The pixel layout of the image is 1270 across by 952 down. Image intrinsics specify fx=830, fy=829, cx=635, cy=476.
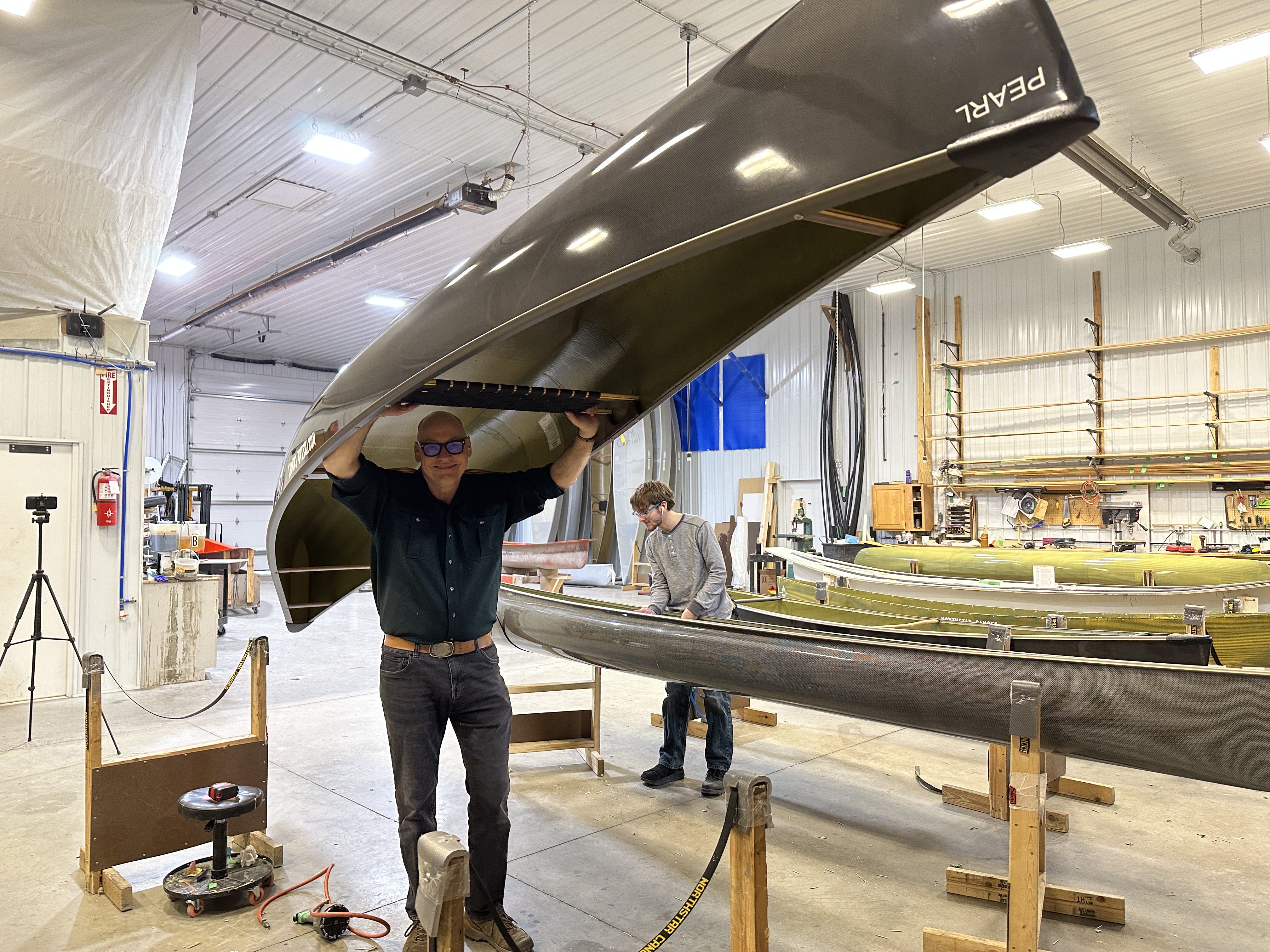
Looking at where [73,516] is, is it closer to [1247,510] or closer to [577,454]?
[577,454]

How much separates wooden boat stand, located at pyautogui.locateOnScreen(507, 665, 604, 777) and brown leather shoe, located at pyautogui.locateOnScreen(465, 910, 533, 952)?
5.16ft

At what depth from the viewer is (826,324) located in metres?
11.5

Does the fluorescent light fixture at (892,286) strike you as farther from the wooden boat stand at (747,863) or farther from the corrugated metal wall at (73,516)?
the wooden boat stand at (747,863)

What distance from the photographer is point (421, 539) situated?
7.72ft

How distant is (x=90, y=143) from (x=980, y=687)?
5753 mm

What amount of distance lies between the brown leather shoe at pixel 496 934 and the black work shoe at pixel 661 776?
4.65ft

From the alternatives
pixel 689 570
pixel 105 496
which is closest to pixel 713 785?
pixel 689 570

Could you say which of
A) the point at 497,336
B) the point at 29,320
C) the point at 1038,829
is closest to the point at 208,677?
the point at 29,320

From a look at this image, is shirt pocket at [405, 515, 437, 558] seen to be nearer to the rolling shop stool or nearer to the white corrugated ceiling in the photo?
the rolling shop stool

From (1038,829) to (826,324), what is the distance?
1018 cm

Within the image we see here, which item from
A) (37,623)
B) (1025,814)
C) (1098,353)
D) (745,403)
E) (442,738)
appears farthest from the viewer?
(745,403)

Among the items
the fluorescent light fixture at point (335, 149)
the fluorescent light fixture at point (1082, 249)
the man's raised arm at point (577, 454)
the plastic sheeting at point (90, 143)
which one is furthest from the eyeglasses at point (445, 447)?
the fluorescent light fixture at point (1082, 249)

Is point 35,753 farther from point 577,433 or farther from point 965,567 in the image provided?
point 965,567

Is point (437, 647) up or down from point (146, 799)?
up
